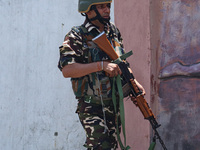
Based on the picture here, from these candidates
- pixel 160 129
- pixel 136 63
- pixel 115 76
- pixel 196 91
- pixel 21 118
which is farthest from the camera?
pixel 21 118

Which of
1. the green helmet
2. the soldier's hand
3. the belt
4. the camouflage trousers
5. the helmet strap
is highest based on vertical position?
the green helmet

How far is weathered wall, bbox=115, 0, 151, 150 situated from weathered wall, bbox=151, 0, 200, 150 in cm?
8

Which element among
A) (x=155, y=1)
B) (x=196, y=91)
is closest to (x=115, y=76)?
(x=196, y=91)

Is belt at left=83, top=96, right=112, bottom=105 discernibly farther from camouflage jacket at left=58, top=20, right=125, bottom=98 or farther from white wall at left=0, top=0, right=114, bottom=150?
white wall at left=0, top=0, right=114, bottom=150

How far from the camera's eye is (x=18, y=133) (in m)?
4.20

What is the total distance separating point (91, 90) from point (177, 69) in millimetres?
1116

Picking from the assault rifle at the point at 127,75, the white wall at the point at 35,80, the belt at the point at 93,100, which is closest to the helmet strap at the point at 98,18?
the assault rifle at the point at 127,75

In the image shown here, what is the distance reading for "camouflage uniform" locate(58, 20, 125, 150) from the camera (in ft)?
7.99

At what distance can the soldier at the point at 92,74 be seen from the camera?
2.42 metres

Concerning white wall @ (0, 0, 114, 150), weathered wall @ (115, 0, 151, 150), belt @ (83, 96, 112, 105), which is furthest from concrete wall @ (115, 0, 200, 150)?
belt @ (83, 96, 112, 105)

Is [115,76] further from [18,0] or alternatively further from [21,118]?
[18,0]

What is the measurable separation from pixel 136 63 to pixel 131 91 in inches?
39.5

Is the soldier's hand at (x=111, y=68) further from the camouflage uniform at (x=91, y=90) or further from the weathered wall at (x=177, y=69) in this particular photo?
the weathered wall at (x=177, y=69)

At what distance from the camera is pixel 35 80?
4.21 m
